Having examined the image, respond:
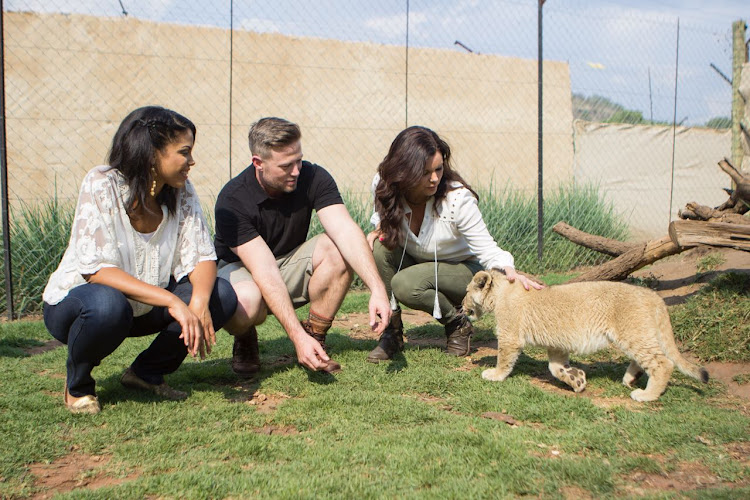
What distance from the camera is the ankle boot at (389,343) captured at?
4.80m

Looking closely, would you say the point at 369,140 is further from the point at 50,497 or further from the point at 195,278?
the point at 50,497

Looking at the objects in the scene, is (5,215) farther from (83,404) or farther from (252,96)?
(252,96)

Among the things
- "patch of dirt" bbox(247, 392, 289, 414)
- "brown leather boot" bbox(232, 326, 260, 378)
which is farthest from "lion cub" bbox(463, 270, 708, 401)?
"brown leather boot" bbox(232, 326, 260, 378)

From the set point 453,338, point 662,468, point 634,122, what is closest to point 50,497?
point 662,468

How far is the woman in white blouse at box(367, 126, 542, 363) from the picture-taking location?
455 cm

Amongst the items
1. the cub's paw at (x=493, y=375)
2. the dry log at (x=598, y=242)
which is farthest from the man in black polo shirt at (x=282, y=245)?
the dry log at (x=598, y=242)

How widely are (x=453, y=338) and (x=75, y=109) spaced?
7316mm

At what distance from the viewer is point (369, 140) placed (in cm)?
1130

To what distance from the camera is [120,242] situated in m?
3.66

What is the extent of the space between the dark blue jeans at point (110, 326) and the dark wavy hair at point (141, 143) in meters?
0.59

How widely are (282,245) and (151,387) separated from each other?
1341 mm

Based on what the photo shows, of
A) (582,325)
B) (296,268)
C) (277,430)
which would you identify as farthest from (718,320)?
(277,430)

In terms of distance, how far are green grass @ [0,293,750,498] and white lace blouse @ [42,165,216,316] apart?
76 centimetres

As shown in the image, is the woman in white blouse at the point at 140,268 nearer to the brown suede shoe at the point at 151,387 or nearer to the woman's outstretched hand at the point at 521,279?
the brown suede shoe at the point at 151,387
